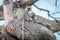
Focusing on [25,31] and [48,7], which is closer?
[25,31]

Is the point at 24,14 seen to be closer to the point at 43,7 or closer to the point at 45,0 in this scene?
the point at 43,7

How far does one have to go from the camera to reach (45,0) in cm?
294

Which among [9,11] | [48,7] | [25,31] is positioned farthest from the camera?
[48,7]

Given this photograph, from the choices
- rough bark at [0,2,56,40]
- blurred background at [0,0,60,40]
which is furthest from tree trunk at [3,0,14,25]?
blurred background at [0,0,60,40]

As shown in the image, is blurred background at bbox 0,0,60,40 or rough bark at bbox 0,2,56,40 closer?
rough bark at bbox 0,2,56,40

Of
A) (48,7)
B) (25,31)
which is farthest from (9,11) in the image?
(48,7)

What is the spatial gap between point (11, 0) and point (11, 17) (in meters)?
0.10

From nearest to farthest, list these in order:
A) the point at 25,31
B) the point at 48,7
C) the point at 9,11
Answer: the point at 25,31, the point at 9,11, the point at 48,7

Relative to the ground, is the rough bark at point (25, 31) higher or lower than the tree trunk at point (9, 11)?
lower

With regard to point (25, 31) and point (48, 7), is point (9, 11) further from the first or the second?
point (48, 7)

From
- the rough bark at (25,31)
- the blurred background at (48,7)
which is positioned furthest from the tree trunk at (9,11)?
the blurred background at (48,7)

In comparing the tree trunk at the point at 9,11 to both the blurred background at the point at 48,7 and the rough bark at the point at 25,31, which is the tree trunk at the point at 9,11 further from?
the blurred background at the point at 48,7

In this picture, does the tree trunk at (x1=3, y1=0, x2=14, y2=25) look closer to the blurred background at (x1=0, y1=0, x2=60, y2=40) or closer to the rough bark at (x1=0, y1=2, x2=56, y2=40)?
the rough bark at (x1=0, y1=2, x2=56, y2=40)

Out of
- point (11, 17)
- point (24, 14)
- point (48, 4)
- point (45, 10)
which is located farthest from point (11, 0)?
point (48, 4)
